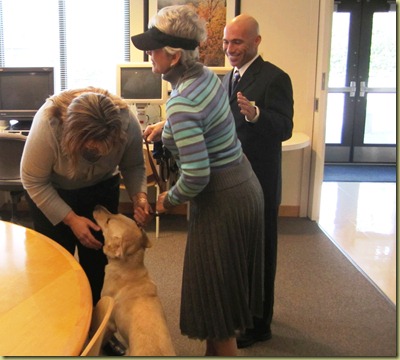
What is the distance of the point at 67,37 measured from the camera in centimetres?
425

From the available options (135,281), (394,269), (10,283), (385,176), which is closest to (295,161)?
(394,269)

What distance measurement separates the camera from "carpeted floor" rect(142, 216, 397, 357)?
2.18m

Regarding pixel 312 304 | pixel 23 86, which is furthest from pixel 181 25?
pixel 23 86

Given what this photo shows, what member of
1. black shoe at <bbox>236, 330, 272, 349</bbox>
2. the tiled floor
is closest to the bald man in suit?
black shoe at <bbox>236, 330, 272, 349</bbox>

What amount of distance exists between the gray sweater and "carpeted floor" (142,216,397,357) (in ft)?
3.03

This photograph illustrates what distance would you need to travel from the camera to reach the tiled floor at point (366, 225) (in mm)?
3131

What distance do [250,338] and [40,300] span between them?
1.39 metres

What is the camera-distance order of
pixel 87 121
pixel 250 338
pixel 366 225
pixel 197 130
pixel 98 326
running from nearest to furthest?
pixel 98 326 → pixel 197 130 → pixel 87 121 → pixel 250 338 → pixel 366 225

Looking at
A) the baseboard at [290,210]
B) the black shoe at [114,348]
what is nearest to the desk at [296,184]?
the baseboard at [290,210]

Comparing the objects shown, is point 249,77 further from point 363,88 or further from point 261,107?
point 363,88

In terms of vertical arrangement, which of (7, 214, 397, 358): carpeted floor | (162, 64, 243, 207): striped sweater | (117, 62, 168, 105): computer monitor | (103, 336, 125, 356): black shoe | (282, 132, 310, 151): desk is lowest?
(7, 214, 397, 358): carpeted floor

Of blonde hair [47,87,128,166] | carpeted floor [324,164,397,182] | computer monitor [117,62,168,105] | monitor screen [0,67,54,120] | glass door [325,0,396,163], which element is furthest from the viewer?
glass door [325,0,396,163]

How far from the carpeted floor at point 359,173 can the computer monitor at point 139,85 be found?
284 centimetres

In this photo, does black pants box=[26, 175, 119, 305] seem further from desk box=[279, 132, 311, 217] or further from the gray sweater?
desk box=[279, 132, 311, 217]
